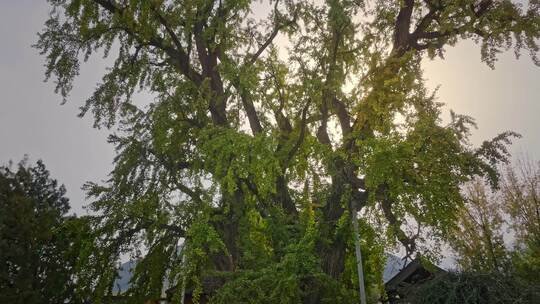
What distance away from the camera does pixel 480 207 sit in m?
22.0

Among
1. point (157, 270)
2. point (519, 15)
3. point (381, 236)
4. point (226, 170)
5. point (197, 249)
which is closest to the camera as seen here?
point (197, 249)

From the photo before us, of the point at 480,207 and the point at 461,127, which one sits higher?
the point at 480,207

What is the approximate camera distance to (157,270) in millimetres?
10773

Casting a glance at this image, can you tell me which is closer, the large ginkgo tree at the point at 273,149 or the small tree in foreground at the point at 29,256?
the large ginkgo tree at the point at 273,149

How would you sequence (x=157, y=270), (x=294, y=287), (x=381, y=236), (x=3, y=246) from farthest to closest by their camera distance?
(x=3, y=246), (x=157, y=270), (x=381, y=236), (x=294, y=287)

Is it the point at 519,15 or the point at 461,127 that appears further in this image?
the point at 519,15

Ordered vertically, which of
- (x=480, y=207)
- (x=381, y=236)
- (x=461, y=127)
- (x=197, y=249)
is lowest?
(x=197, y=249)

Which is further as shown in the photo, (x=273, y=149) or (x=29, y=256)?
(x=29, y=256)

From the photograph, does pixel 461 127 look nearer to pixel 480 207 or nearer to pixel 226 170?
pixel 226 170

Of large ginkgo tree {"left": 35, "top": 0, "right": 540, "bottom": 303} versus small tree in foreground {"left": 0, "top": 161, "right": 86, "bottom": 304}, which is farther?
small tree in foreground {"left": 0, "top": 161, "right": 86, "bottom": 304}

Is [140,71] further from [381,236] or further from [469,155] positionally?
[469,155]

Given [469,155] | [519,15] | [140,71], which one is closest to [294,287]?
[469,155]

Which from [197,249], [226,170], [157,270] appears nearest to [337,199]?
[226,170]

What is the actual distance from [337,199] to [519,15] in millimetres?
7952
